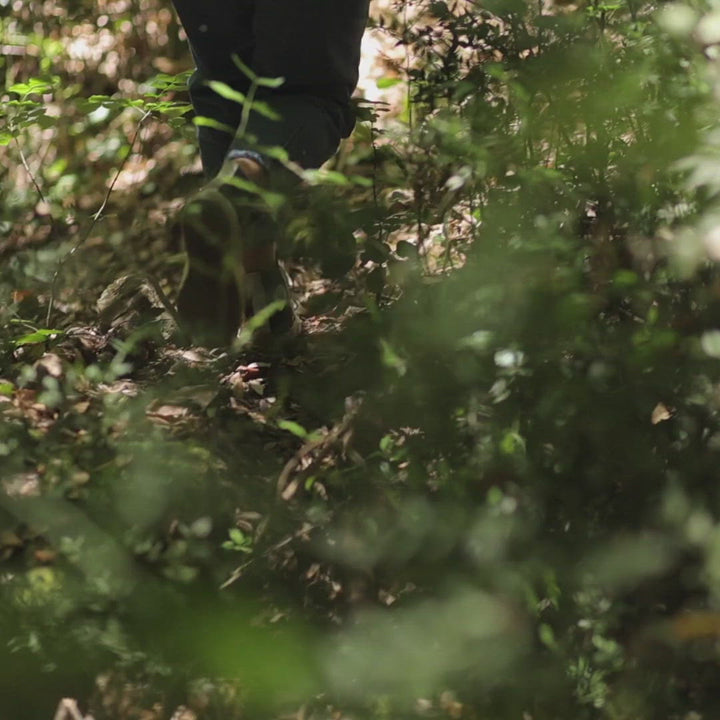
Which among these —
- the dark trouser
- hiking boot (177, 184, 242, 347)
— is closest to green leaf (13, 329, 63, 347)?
hiking boot (177, 184, 242, 347)

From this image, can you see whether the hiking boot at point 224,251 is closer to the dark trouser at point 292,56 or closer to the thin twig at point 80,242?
the dark trouser at point 292,56

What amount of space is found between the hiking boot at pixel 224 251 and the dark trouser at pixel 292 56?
120 mm

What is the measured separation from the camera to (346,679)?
0.98 meters

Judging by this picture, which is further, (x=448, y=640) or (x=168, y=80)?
(x=168, y=80)

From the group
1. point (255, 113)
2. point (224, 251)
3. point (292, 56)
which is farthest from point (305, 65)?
point (224, 251)

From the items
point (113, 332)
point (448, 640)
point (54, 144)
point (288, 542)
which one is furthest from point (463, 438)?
point (54, 144)

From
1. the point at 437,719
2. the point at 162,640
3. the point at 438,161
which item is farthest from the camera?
the point at 438,161

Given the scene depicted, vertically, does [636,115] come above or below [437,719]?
above

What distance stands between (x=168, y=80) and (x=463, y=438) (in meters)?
1.26

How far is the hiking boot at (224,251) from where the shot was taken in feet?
5.77

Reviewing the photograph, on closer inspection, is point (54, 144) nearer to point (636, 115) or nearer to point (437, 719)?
point (636, 115)

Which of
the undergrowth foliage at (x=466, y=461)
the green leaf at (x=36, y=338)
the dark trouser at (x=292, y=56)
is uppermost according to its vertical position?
the dark trouser at (x=292, y=56)

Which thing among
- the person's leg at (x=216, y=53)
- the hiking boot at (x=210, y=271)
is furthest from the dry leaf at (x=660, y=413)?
the person's leg at (x=216, y=53)

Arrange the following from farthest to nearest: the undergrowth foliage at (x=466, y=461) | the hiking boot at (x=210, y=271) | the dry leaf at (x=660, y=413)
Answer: the hiking boot at (x=210, y=271) < the dry leaf at (x=660, y=413) < the undergrowth foliage at (x=466, y=461)
